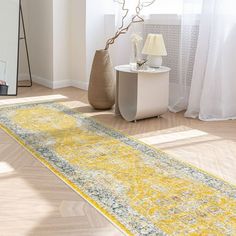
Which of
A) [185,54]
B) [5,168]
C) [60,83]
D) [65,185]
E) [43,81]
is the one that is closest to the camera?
[65,185]

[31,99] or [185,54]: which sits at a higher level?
[185,54]

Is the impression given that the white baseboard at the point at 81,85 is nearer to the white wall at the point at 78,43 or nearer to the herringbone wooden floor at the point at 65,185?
the white wall at the point at 78,43

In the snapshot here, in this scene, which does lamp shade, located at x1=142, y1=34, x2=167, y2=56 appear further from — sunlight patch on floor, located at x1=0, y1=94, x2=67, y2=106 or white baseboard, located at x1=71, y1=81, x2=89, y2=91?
white baseboard, located at x1=71, y1=81, x2=89, y2=91

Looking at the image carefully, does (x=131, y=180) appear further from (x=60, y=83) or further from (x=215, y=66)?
(x=60, y=83)

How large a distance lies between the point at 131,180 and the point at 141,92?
1.27 m

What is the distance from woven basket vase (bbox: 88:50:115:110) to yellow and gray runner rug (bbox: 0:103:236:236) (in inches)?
22.2

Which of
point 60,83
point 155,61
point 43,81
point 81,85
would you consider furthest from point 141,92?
point 43,81

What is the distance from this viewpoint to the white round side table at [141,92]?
3266 mm

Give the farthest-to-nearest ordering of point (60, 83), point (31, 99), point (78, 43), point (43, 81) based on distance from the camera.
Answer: point (43, 81) < point (60, 83) < point (78, 43) < point (31, 99)

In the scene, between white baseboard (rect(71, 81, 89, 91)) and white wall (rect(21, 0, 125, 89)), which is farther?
white baseboard (rect(71, 81, 89, 91))

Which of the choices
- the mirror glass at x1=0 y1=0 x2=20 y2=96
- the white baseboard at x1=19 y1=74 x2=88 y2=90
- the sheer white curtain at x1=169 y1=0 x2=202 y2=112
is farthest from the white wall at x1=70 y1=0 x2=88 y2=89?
the sheer white curtain at x1=169 y1=0 x2=202 y2=112

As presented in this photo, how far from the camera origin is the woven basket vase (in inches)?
146

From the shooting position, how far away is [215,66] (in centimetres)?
344

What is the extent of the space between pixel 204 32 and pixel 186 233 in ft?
7.40
